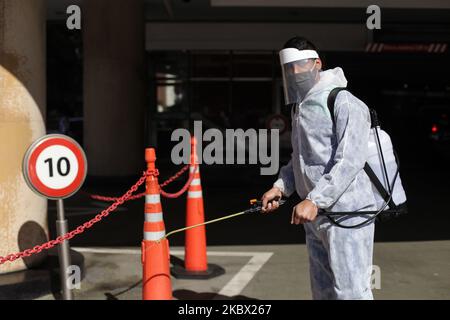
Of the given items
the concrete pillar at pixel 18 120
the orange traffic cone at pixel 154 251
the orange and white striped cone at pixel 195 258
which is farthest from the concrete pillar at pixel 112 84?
the orange traffic cone at pixel 154 251

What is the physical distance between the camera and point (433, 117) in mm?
17922

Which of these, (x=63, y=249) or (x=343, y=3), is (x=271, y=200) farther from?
(x=343, y=3)

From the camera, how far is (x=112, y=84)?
11.5 meters

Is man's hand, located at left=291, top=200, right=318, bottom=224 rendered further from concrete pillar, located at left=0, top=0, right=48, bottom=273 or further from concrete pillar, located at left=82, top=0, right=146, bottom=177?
concrete pillar, located at left=82, top=0, right=146, bottom=177

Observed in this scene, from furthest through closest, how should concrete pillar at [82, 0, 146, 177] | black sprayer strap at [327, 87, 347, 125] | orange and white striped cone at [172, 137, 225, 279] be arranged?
concrete pillar at [82, 0, 146, 177], orange and white striped cone at [172, 137, 225, 279], black sprayer strap at [327, 87, 347, 125]

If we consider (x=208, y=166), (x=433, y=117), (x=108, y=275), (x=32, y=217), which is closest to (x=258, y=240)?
(x=108, y=275)

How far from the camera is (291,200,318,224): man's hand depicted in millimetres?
2852

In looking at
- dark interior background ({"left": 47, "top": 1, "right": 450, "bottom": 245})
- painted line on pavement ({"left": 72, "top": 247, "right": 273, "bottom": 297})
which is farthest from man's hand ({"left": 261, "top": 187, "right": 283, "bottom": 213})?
dark interior background ({"left": 47, "top": 1, "right": 450, "bottom": 245})

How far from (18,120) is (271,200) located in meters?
2.77

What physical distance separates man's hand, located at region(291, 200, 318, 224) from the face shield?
0.70m

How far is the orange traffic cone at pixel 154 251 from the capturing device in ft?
13.1

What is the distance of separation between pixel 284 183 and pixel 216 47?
44.9ft

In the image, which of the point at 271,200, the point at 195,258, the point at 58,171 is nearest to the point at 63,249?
the point at 58,171
